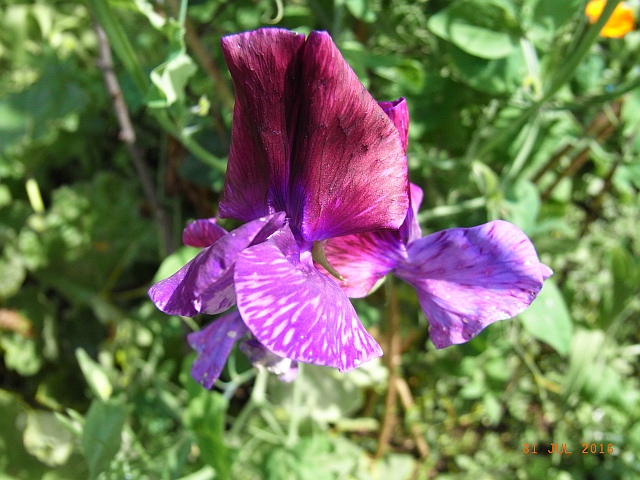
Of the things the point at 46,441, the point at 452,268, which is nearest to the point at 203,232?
the point at 452,268

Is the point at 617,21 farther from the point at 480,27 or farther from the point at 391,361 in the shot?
the point at 391,361

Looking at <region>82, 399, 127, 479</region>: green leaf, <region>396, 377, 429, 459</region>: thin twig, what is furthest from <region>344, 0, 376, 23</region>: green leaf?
<region>396, 377, 429, 459</region>: thin twig

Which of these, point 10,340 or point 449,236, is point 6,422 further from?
point 449,236

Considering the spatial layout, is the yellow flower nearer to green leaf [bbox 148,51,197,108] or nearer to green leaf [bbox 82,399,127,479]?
green leaf [bbox 148,51,197,108]

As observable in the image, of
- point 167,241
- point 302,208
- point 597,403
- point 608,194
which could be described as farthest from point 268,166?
point 608,194

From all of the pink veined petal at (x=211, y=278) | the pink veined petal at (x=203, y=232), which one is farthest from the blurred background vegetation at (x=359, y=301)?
the pink veined petal at (x=211, y=278)

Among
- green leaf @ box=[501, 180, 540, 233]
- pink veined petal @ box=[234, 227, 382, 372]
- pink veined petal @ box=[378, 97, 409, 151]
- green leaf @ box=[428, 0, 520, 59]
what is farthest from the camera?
green leaf @ box=[501, 180, 540, 233]
